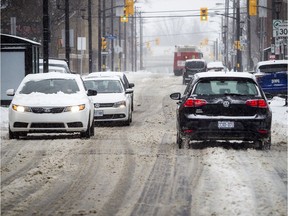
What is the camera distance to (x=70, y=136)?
69.8 feet

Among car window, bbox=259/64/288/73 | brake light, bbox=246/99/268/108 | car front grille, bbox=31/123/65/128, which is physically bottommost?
car front grille, bbox=31/123/65/128

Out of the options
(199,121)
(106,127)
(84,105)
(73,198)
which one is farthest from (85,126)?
(73,198)

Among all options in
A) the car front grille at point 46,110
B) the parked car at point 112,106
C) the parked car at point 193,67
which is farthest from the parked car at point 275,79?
the parked car at point 193,67

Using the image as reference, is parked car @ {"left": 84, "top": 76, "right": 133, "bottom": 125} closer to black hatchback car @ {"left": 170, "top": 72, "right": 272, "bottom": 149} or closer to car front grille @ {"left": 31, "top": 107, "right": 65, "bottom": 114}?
car front grille @ {"left": 31, "top": 107, "right": 65, "bottom": 114}

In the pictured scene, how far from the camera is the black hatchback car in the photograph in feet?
56.4

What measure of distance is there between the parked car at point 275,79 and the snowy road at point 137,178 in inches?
629

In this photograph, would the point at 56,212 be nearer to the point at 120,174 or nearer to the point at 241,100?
the point at 120,174

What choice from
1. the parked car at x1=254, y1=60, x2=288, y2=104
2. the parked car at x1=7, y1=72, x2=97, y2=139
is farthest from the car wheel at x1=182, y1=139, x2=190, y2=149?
the parked car at x1=254, y1=60, x2=288, y2=104

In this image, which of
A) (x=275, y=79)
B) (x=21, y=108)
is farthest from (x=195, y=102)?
(x=275, y=79)

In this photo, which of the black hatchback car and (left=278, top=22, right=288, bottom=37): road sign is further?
(left=278, top=22, right=288, bottom=37): road sign

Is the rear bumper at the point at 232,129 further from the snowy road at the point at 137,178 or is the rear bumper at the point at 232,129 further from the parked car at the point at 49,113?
the parked car at the point at 49,113

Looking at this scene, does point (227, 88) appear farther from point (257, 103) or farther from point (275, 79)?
point (275, 79)

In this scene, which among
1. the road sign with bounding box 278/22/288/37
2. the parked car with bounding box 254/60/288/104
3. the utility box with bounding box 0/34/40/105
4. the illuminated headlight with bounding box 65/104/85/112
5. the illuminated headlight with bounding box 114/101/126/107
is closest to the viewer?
the illuminated headlight with bounding box 65/104/85/112

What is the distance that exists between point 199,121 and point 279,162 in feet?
8.32
